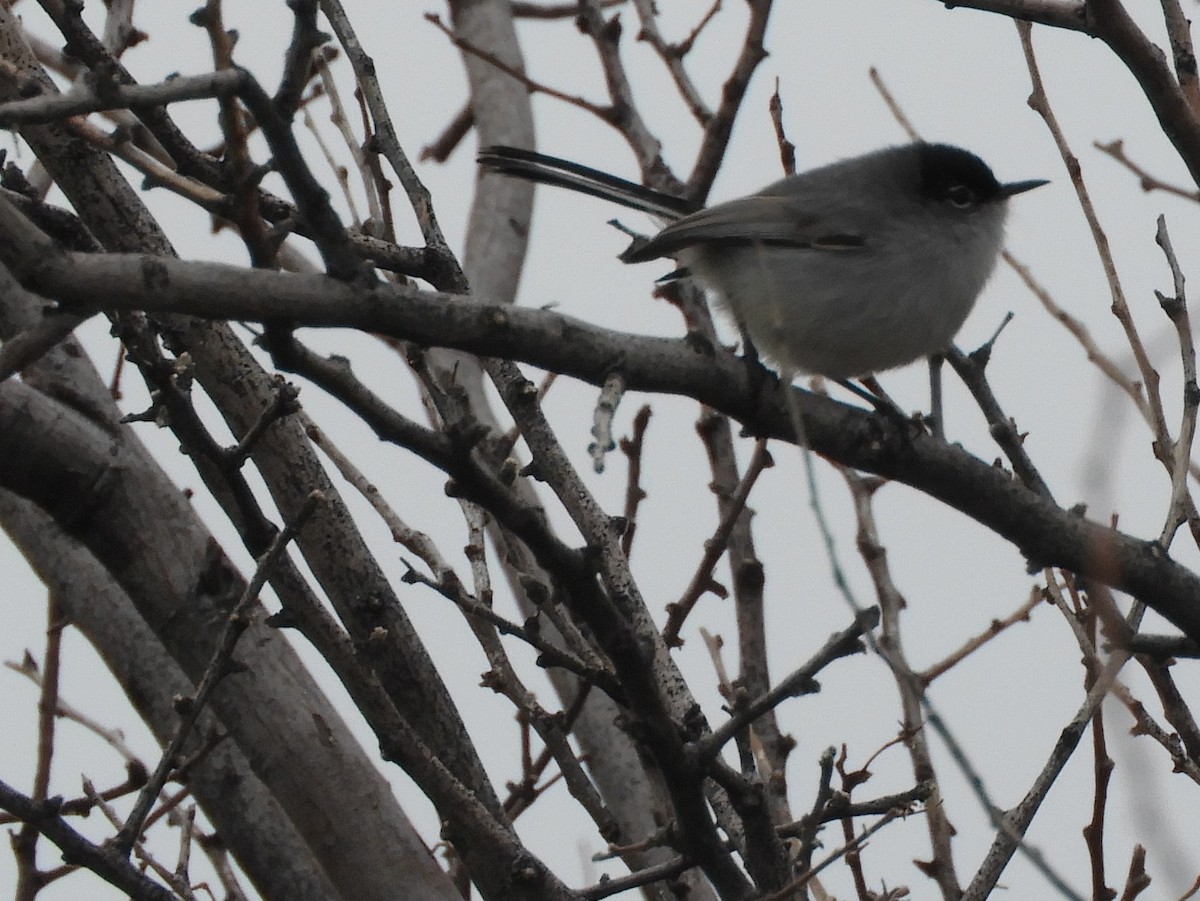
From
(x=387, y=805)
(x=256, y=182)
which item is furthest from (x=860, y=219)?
(x=256, y=182)

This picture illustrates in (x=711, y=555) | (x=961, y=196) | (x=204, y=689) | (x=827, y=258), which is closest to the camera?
(x=204, y=689)

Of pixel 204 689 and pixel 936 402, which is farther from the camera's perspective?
pixel 936 402

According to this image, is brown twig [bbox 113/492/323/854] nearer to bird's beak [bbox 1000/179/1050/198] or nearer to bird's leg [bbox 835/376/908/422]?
bird's leg [bbox 835/376/908/422]

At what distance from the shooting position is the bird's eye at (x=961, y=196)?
14.4 ft

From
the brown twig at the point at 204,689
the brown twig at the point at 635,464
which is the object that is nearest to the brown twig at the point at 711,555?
the brown twig at the point at 635,464

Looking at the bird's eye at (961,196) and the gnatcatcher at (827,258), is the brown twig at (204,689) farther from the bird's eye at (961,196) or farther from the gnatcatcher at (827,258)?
the bird's eye at (961,196)

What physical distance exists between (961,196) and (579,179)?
138 centimetres

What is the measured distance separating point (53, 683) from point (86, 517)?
20.9 inches

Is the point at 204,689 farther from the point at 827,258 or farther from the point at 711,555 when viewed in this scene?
the point at 827,258

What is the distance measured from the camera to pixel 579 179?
3703mm

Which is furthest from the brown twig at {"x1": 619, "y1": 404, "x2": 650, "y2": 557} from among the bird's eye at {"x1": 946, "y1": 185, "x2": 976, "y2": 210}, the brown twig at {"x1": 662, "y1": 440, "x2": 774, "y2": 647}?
the bird's eye at {"x1": 946, "y1": 185, "x2": 976, "y2": 210}

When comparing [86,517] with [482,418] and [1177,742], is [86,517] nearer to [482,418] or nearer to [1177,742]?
[482,418]

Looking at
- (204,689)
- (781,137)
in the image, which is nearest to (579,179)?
(781,137)

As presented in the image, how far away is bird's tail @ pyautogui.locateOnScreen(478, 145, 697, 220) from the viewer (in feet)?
11.8
